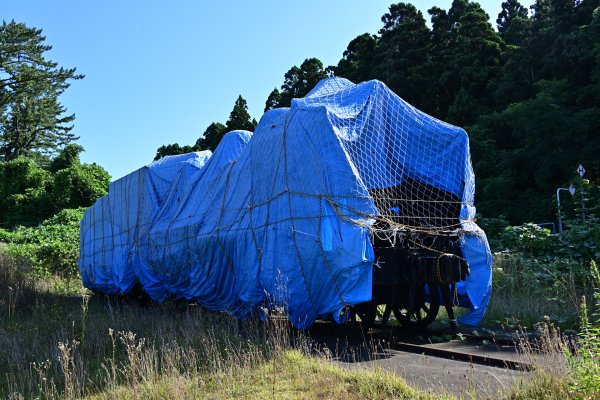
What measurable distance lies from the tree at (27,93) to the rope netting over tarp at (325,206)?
4319cm

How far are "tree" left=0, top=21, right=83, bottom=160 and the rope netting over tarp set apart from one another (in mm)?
43190

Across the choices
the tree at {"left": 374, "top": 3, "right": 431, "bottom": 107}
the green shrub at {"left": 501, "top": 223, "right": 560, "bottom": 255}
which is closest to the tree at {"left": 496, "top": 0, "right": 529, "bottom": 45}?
the tree at {"left": 374, "top": 3, "right": 431, "bottom": 107}

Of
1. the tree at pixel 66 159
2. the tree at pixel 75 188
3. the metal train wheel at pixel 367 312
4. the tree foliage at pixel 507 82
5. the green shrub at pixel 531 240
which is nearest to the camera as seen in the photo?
the metal train wheel at pixel 367 312

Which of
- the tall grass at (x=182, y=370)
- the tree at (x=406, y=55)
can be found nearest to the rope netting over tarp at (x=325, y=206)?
the tall grass at (x=182, y=370)

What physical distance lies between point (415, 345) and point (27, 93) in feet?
163

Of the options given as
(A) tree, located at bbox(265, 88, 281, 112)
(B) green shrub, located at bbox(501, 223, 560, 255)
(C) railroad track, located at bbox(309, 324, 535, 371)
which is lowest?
(C) railroad track, located at bbox(309, 324, 535, 371)

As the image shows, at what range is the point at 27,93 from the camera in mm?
47562

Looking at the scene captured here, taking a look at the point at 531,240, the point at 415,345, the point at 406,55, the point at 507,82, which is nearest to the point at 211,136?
the point at 406,55

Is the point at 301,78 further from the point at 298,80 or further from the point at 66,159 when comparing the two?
the point at 66,159

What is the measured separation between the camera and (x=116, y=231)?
14.5 m

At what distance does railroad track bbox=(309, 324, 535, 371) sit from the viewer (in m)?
5.10

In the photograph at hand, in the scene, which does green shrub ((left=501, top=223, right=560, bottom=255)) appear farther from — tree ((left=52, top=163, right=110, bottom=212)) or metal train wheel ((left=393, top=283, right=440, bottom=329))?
tree ((left=52, top=163, right=110, bottom=212))

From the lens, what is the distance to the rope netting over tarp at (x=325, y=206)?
6.34 m

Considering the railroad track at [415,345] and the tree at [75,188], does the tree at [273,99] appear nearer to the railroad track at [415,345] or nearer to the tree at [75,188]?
the tree at [75,188]
